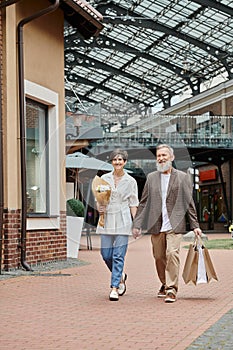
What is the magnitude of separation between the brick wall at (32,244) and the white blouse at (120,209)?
3.36 m

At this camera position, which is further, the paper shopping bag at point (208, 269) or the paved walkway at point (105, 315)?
the paper shopping bag at point (208, 269)

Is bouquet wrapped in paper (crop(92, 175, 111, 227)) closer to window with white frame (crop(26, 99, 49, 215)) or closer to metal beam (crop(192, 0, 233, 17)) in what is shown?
window with white frame (crop(26, 99, 49, 215))

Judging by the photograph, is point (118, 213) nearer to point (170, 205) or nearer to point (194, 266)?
point (170, 205)

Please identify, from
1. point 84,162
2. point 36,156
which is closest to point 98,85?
point 84,162

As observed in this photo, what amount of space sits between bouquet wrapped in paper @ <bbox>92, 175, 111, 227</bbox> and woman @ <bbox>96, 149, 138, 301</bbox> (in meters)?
0.05

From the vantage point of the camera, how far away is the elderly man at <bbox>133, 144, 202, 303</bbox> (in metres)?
8.57

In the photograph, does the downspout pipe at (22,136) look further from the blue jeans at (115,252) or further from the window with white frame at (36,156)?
the blue jeans at (115,252)

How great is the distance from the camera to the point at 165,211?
870cm

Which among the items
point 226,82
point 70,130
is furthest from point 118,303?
point 226,82

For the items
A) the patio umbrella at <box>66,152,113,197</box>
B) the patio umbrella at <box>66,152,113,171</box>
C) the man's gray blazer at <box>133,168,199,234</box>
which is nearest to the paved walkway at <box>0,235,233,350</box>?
the man's gray blazer at <box>133,168,199,234</box>

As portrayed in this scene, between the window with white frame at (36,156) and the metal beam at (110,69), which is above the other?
the metal beam at (110,69)

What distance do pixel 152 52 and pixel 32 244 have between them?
115 feet

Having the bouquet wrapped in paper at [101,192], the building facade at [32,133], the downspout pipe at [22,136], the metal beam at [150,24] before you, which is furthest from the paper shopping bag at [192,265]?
the metal beam at [150,24]

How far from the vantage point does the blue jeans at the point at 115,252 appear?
852 cm
